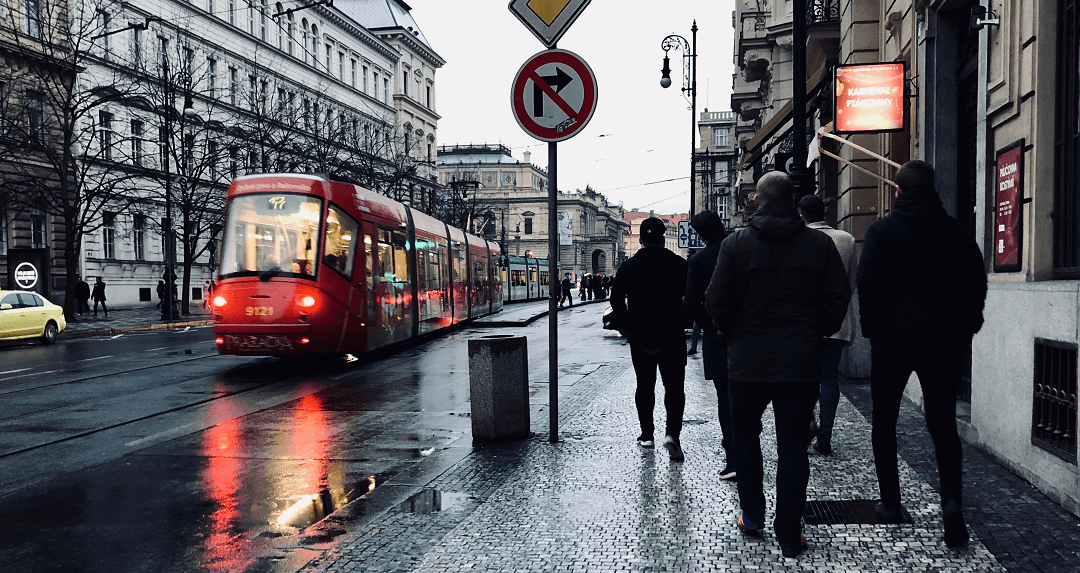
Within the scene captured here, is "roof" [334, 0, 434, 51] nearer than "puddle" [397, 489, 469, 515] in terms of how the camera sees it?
No

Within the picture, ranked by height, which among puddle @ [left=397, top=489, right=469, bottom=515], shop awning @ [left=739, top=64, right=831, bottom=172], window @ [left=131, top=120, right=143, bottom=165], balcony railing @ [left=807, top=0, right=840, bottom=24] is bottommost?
puddle @ [left=397, top=489, right=469, bottom=515]

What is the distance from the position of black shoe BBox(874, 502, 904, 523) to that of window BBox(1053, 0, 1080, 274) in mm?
2263

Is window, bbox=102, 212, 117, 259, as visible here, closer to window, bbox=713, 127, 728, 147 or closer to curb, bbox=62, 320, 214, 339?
curb, bbox=62, 320, 214, 339

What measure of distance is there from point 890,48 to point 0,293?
20.3m

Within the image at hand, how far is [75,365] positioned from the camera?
53.1 ft

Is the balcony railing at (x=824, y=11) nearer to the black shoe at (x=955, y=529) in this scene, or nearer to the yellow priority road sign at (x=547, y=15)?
the yellow priority road sign at (x=547, y=15)

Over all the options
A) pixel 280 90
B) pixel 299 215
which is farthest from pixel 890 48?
pixel 280 90

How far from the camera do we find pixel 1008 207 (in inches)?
274

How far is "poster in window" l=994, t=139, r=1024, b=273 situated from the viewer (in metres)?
6.74

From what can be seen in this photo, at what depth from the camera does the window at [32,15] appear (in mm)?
33719

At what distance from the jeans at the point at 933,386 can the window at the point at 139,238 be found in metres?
43.2

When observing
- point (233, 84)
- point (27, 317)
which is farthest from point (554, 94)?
point (233, 84)

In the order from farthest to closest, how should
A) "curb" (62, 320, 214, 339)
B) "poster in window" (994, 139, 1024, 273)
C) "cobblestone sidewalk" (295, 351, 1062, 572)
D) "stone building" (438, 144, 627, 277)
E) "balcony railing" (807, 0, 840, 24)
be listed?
"stone building" (438, 144, 627, 277)
"curb" (62, 320, 214, 339)
"balcony railing" (807, 0, 840, 24)
"poster in window" (994, 139, 1024, 273)
"cobblestone sidewalk" (295, 351, 1062, 572)

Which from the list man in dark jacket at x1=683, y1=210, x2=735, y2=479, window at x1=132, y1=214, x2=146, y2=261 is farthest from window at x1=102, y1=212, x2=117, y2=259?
man in dark jacket at x1=683, y1=210, x2=735, y2=479
